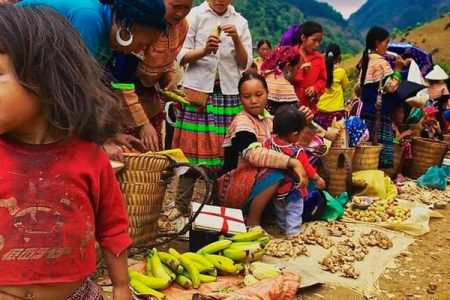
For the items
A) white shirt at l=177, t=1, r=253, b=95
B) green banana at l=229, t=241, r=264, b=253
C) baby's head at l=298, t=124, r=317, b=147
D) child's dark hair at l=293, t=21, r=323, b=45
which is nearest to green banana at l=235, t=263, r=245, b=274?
green banana at l=229, t=241, r=264, b=253

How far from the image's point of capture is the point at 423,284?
164 inches

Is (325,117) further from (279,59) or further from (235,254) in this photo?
(235,254)

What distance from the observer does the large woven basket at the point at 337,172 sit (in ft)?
20.0

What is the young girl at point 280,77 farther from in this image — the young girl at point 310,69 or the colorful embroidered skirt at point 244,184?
the colorful embroidered skirt at point 244,184

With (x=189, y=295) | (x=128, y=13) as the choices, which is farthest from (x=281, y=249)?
(x=128, y=13)

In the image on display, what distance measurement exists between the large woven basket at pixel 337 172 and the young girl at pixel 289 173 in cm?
130

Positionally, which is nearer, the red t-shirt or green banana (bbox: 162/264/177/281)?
the red t-shirt

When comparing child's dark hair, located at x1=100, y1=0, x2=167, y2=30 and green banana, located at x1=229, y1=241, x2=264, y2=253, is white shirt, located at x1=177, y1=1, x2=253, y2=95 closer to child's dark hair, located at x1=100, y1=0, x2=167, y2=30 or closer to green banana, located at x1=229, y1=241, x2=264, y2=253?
green banana, located at x1=229, y1=241, x2=264, y2=253

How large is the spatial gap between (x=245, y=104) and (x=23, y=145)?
326 centimetres

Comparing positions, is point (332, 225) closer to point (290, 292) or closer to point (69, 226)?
point (290, 292)

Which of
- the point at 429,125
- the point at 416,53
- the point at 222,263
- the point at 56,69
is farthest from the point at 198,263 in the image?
the point at 416,53

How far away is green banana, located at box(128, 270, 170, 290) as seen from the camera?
340 centimetres

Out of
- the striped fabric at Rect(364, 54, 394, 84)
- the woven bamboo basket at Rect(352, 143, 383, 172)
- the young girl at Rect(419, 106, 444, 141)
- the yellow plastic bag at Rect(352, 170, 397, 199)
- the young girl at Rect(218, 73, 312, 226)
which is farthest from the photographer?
the young girl at Rect(419, 106, 444, 141)

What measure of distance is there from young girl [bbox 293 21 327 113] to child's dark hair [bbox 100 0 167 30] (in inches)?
144
